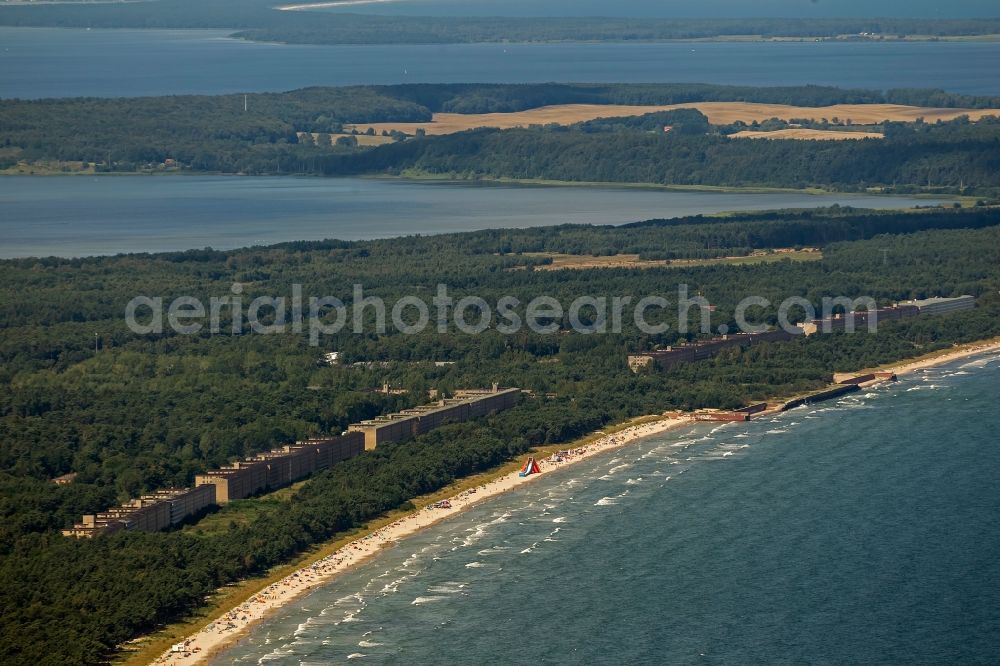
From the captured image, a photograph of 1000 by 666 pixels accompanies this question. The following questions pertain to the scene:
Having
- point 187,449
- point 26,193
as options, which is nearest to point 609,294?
point 187,449

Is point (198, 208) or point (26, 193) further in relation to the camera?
point (26, 193)

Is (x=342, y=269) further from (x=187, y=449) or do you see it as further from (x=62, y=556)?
(x=62, y=556)

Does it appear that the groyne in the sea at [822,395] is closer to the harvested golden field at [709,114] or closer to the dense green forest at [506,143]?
the dense green forest at [506,143]

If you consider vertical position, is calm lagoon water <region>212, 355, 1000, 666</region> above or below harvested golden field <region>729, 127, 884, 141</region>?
below

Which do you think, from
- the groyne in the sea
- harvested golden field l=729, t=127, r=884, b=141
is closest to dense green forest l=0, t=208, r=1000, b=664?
the groyne in the sea

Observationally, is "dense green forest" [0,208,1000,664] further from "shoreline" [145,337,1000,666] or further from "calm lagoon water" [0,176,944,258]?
"calm lagoon water" [0,176,944,258]
